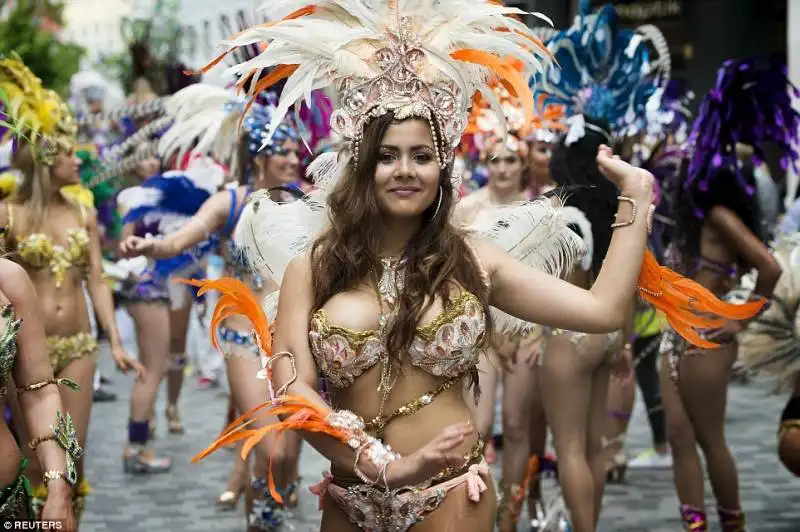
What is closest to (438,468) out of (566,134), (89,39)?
(566,134)

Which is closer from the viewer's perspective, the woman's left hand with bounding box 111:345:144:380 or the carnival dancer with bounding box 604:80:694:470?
the woman's left hand with bounding box 111:345:144:380

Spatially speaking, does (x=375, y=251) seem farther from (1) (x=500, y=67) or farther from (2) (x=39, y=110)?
(2) (x=39, y=110)

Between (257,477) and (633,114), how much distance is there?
2.82 metres

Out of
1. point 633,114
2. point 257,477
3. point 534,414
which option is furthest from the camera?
point 534,414

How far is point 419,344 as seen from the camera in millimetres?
4016

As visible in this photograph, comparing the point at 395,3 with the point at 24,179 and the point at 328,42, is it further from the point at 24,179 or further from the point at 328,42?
the point at 24,179

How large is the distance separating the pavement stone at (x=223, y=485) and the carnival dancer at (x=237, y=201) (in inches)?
44.2

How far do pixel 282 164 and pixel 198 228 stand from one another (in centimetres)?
57

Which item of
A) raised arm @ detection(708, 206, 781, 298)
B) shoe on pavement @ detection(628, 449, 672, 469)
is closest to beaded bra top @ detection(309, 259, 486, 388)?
raised arm @ detection(708, 206, 781, 298)

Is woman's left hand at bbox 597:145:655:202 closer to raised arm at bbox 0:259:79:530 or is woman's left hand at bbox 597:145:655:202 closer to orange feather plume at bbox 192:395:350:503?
orange feather plume at bbox 192:395:350:503

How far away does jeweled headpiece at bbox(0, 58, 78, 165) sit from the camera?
694 centimetres

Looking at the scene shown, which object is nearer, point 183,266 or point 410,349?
point 410,349

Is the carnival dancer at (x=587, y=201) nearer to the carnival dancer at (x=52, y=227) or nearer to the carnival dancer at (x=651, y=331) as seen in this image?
the carnival dancer at (x=651, y=331)

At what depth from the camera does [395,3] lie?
4.31 m
